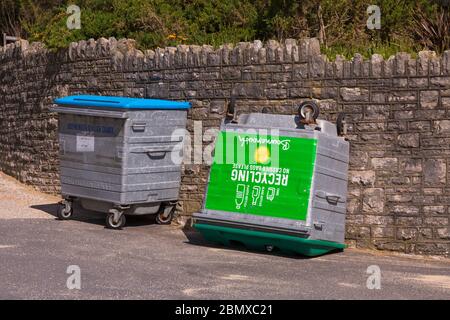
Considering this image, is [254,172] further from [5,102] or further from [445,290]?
[5,102]

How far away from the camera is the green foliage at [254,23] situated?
13.5 m

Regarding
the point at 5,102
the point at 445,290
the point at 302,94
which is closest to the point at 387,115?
the point at 302,94

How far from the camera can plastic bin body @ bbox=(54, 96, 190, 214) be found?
10953 mm

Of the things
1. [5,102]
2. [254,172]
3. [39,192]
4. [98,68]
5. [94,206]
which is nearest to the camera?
[254,172]

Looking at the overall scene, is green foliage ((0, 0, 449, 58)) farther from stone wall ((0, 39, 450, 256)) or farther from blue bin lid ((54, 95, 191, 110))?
blue bin lid ((54, 95, 191, 110))

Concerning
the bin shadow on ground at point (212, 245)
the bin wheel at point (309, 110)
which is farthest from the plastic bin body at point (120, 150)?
the bin wheel at point (309, 110)

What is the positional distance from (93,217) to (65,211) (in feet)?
1.62

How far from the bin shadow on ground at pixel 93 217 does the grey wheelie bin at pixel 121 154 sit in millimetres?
288

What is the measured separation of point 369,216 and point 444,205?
2.70 feet

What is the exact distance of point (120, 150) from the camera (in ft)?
35.9

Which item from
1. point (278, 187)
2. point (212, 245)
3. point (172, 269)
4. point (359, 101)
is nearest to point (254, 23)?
point (359, 101)

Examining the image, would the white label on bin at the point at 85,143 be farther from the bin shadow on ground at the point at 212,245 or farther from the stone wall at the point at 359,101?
the bin shadow on ground at the point at 212,245

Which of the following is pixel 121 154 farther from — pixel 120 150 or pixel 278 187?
pixel 278 187

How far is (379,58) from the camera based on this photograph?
405 inches
